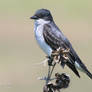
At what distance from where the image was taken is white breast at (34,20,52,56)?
20.3 ft

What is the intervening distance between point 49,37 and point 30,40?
300 inches

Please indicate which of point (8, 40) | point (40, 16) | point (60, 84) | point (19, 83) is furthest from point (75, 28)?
point (60, 84)

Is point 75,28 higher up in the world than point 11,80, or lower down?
lower down

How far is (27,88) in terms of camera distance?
30.3 ft

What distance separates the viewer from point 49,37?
6410 millimetres

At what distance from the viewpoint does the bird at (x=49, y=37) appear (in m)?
6.12

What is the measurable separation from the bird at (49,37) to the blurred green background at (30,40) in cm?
132

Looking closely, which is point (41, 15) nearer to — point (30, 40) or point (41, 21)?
point (41, 21)

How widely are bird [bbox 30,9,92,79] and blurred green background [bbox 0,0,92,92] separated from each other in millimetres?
A: 1324

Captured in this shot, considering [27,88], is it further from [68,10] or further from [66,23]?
[68,10]

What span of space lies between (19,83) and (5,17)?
724 cm

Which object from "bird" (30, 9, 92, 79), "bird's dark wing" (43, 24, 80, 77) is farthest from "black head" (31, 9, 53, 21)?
"bird's dark wing" (43, 24, 80, 77)

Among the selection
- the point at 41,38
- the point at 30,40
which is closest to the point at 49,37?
the point at 41,38

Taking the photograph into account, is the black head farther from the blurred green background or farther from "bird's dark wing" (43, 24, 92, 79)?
the blurred green background
